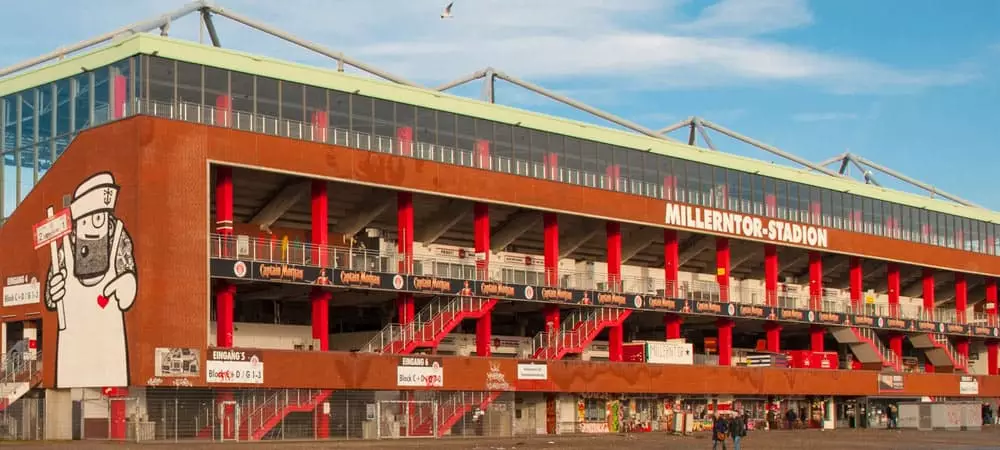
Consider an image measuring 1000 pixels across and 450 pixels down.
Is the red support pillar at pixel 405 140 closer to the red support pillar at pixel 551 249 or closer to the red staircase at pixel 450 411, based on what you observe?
the red support pillar at pixel 551 249

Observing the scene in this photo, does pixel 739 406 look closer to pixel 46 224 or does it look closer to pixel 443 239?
pixel 443 239

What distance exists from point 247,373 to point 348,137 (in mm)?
14374

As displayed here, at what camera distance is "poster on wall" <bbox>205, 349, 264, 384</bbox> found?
67062 mm

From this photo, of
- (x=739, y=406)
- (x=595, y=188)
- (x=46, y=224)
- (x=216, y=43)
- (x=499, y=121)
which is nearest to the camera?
(x=46, y=224)

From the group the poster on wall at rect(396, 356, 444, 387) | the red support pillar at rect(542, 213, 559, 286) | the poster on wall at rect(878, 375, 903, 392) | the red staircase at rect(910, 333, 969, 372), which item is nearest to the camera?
the poster on wall at rect(396, 356, 444, 387)

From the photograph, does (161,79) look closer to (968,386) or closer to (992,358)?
(968,386)

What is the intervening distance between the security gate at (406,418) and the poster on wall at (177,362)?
9693mm

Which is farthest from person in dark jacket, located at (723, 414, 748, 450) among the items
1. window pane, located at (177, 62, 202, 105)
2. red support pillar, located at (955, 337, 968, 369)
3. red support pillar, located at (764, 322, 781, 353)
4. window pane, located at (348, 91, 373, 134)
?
red support pillar, located at (955, 337, 968, 369)

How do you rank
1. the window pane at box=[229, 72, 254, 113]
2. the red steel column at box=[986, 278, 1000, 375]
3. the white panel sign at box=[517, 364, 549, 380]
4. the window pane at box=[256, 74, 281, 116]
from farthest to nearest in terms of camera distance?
the red steel column at box=[986, 278, 1000, 375]
the white panel sign at box=[517, 364, 549, 380]
the window pane at box=[256, 74, 281, 116]
the window pane at box=[229, 72, 254, 113]

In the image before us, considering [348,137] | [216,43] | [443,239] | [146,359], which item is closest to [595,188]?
[443,239]

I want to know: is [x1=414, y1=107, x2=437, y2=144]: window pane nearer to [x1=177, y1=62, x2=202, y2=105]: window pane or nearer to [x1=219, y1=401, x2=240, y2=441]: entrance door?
[x1=177, y1=62, x2=202, y2=105]: window pane

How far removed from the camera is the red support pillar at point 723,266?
3907 inches

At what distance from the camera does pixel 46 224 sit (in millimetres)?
71875

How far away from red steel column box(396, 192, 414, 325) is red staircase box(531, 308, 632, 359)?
34.9ft
